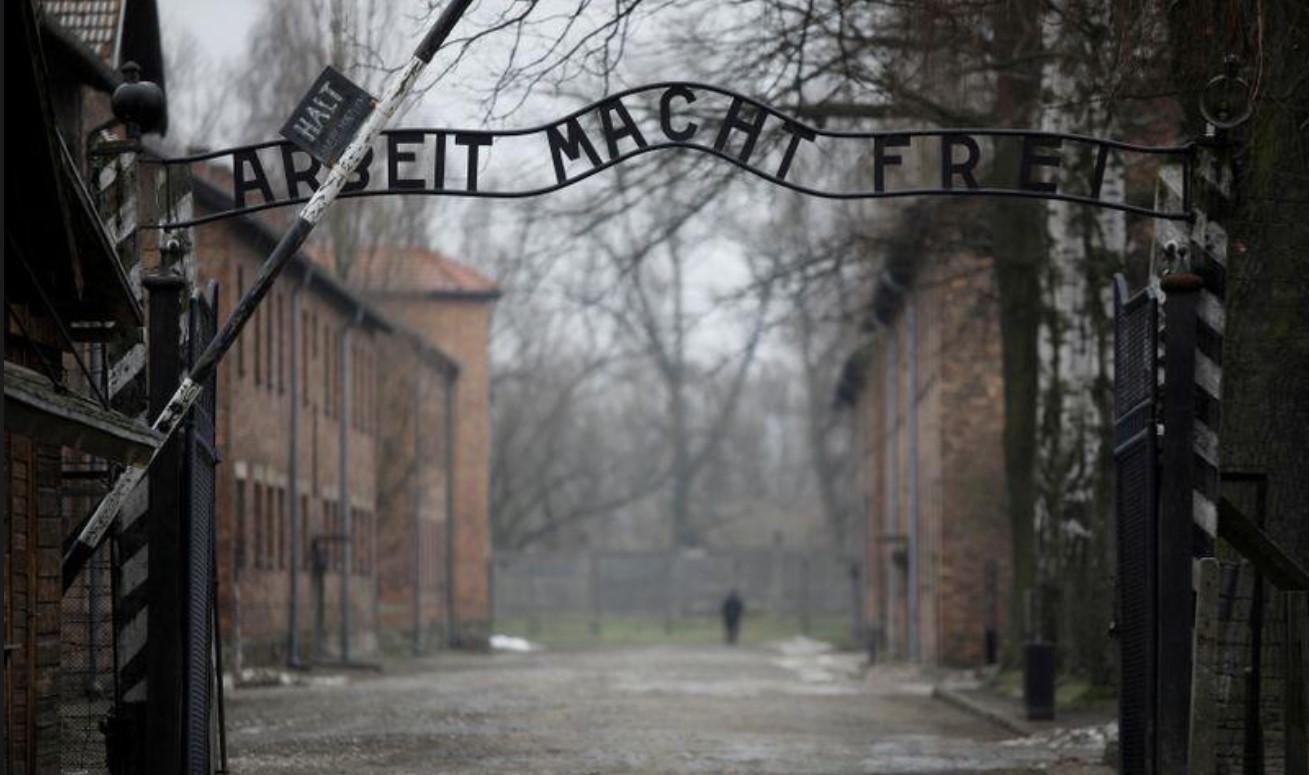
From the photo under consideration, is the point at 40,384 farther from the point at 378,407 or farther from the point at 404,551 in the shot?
the point at 404,551

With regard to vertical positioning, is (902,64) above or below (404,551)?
above

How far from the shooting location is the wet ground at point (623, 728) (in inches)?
771

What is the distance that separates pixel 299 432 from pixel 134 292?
36.1m

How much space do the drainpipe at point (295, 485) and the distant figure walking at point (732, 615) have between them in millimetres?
26759

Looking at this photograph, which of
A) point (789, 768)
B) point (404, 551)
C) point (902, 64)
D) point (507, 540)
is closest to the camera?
point (789, 768)

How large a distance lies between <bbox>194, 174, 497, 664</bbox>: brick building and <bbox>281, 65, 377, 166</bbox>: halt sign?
804 inches

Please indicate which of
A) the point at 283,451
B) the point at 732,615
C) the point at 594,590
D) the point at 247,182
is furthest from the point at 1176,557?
the point at 594,590

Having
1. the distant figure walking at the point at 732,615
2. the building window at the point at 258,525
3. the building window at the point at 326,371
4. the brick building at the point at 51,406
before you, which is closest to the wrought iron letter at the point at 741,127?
the brick building at the point at 51,406

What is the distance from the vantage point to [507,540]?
3659 inches

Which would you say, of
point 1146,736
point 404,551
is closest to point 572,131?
point 1146,736

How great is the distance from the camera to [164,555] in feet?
43.4

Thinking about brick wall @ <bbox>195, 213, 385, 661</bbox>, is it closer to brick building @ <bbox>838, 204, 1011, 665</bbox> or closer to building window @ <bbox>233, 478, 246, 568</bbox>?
building window @ <bbox>233, 478, 246, 568</bbox>

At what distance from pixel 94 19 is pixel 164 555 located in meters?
17.7

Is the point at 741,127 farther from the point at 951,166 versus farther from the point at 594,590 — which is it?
the point at 594,590
